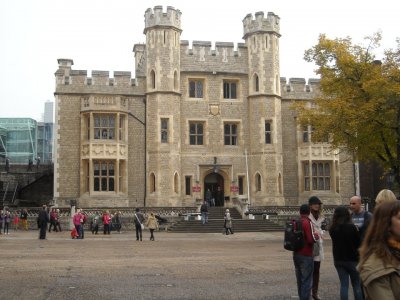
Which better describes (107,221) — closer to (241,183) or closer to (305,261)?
(241,183)

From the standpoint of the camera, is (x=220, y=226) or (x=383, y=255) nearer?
(x=383, y=255)

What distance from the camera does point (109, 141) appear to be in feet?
110

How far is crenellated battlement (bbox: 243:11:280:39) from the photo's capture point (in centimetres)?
3556

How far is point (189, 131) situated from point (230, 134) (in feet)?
8.99

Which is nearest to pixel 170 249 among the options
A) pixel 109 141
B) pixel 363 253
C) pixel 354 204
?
pixel 354 204

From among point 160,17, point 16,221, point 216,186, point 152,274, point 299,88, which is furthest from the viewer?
point 299,88

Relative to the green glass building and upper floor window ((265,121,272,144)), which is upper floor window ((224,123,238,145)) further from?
the green glass building

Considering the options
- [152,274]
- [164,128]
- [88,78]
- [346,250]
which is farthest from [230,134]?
[346,250]

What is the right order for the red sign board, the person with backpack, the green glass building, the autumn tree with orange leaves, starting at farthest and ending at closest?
the green glass building → the red sign board → the autumn tree with orange leaves → the person with backpack

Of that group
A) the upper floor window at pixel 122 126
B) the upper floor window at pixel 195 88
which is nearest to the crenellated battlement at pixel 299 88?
the upper floor window at pixel 195 88

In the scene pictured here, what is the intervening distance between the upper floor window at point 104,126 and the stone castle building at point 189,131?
2.5 inches

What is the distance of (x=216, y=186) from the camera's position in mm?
36188

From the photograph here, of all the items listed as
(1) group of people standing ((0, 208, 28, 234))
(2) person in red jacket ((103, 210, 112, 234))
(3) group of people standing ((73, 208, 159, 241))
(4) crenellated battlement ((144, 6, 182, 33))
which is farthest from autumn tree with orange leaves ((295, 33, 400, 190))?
(1) group of people standing ((0, 208, 28, 234))

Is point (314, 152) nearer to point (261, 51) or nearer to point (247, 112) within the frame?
point (247, 112)
